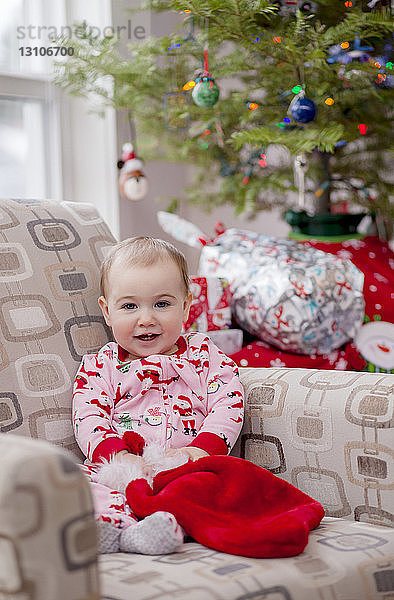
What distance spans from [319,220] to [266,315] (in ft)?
1.65

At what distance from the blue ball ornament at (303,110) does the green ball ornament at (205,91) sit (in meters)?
0.19

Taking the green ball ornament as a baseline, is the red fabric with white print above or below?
below

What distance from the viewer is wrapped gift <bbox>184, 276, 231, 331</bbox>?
171cm

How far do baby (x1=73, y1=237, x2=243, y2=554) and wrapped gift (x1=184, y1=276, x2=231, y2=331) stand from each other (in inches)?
13.6

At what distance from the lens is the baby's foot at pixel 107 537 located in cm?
96

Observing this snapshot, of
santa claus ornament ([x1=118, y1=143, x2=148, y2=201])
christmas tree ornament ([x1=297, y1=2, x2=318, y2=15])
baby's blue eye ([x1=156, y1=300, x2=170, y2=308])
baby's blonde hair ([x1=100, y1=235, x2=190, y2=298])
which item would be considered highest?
christmas tree ornament ([x1=297, y1=2, x2=318, y2=15])

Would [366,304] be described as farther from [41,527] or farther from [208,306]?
[41,527]

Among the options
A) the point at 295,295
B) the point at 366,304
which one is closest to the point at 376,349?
the point at 366,304

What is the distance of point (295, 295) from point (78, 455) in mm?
646

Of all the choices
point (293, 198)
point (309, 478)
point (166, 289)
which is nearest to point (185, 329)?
point (166, 289)

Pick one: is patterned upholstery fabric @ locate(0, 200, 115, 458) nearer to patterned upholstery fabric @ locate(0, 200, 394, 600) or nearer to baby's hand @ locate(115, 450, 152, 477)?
patterned upholstery fabric @ locate(0, 200, 394, 600)

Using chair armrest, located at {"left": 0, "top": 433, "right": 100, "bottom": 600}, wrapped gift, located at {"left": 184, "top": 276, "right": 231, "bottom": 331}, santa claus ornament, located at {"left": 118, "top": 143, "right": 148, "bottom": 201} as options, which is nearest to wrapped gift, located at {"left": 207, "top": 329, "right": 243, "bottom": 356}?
wrapped gift, located at {"left": 184, "top": 276, "right": 231, "bottom": 331}

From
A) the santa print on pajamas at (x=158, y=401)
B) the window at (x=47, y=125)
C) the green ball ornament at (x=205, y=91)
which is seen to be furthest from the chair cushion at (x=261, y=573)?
the window at (x=47, y=125)

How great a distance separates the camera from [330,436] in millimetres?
1155
